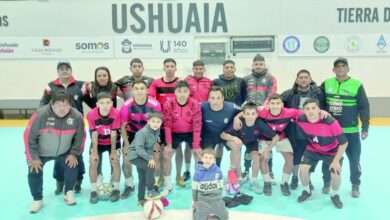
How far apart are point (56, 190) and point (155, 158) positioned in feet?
4.70

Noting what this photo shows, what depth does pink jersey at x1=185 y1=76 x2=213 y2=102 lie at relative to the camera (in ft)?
18.2

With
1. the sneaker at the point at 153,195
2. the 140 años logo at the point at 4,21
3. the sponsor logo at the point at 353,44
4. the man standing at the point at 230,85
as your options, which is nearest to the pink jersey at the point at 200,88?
the man standing at the point at 230,85

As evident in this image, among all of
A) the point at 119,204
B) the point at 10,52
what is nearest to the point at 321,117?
the point at 119,204

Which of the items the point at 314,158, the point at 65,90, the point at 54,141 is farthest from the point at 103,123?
the point at 314,158

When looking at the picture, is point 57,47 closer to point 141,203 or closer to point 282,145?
point 141,203

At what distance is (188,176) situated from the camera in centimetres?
560

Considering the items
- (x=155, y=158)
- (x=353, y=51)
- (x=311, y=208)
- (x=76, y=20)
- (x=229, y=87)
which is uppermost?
(x=76, y=20)

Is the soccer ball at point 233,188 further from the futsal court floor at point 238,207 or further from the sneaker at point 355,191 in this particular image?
the sneaker at point 355,191

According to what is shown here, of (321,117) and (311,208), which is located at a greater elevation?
(321,117)

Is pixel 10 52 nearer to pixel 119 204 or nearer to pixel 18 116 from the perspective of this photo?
pixel 18 116

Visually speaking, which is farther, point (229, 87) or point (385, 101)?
point (385, 101)

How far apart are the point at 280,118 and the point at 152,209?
6.71ft

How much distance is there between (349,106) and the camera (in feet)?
15.8

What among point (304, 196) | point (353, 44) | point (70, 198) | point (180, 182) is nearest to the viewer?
point (70, 198)
